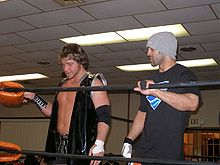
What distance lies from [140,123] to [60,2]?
9.36 feet

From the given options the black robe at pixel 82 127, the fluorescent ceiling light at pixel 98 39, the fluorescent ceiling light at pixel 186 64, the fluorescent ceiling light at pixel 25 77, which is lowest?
the black robe at pixel 82 127

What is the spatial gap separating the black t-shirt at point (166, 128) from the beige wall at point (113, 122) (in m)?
8.28

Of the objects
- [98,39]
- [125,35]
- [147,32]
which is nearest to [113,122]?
[98,39]

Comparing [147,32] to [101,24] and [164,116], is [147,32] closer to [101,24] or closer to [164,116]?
[101,24]

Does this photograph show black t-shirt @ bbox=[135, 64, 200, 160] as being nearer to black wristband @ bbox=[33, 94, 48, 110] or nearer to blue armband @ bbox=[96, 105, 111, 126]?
blue armband @ bbox=[96, 105, 111, 126]

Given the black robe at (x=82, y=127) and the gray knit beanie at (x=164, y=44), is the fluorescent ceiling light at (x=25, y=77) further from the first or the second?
the gray knit beanie at (x=164, y=44)

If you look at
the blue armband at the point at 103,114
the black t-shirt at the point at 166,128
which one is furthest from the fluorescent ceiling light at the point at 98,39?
the black t-shirt at the point at 166,128

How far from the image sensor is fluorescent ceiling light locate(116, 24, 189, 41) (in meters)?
5.62

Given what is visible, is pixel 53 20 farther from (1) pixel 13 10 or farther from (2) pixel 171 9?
(2) pixel 171 9

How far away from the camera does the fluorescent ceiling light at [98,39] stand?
20.2ft

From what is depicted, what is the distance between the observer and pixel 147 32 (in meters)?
5.87

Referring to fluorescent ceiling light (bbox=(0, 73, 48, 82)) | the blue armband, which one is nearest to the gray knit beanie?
the blue armband

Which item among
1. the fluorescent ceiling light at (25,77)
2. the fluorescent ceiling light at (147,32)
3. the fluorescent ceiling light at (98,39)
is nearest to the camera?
the fluorescent ceiling light at (147,32)

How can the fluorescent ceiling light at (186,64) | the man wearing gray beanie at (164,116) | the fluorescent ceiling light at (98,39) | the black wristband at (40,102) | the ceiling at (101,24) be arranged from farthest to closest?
the fluorescent ceiling light at (186,64), the fluorescent ceiling light at (98,39), the ceiling at (101,24), the black wristband at (40,102), the man wearing gray beanie at (164,116)
